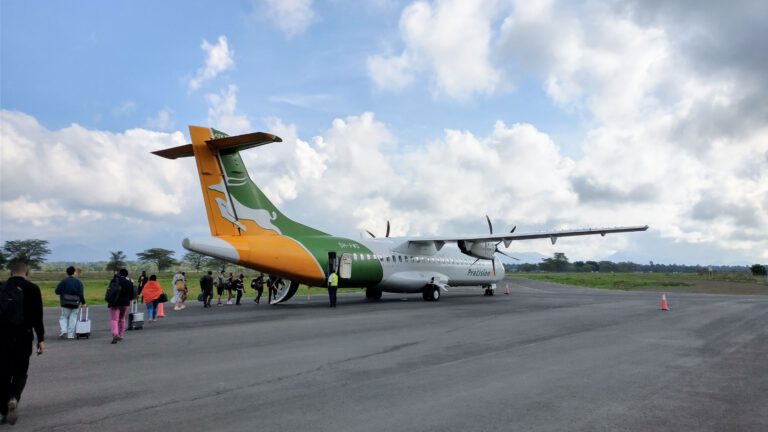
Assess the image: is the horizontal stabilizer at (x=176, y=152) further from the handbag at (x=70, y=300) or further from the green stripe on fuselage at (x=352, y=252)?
the handbag at (x=70, y=300)

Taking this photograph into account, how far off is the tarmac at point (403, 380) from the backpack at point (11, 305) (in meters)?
1.08

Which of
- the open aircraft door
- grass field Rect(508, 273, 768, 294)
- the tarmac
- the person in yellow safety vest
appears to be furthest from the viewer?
grass field Rect(508, 273, 768, 294)

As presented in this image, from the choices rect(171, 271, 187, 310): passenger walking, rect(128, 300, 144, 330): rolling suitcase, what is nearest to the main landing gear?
rect(171, 271, 187, 310): passenger walking

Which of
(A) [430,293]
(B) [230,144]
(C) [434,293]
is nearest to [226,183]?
(B) [230,144]

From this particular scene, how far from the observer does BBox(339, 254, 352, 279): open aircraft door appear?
21781 millimetres

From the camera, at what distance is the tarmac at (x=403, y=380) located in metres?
5.32

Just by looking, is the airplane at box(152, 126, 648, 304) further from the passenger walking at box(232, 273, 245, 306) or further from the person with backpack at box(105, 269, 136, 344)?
the person with backpack at box(105, 269, 136, 344)

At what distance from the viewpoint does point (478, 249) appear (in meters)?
27.5

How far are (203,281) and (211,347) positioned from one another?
12345mm

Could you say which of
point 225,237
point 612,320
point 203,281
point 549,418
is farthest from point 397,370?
point 203,281

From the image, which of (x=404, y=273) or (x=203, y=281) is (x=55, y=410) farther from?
(x=404, y=273)

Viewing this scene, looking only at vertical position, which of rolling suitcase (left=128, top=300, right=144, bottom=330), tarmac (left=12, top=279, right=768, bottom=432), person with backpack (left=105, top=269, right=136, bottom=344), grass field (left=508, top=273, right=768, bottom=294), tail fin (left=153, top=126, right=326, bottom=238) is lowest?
grass field (left=508, top=273, right=768, bottom=294)

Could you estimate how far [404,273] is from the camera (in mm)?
25375

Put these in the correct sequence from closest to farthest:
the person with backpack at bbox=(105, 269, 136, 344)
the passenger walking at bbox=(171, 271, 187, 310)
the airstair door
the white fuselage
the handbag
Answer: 1. the person with backpack at bbox=(105, 269, 136, 344)
2. the handbag
3. the passenger walking at bbox=(171, 271, 187, 310)
4. the airstair door
5. the white fuselage
